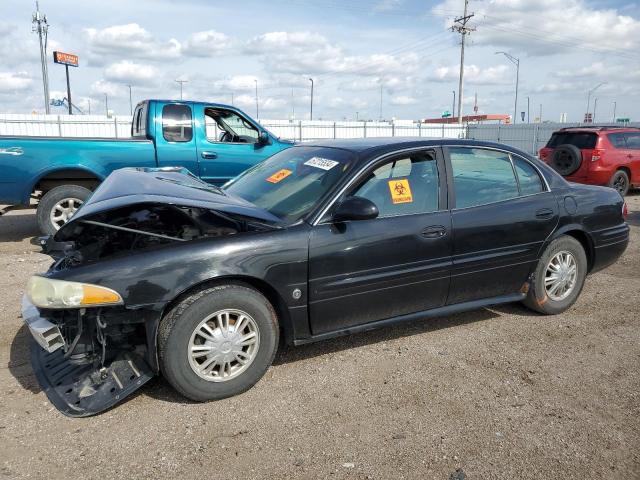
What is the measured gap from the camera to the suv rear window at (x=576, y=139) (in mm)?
11148

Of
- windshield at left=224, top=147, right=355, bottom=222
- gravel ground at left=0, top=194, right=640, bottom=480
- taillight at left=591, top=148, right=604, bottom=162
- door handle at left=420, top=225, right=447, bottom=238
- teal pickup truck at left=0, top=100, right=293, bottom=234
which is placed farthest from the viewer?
taillight at left=591, top=148, right=604, bottom=162

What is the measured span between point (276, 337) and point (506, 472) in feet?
4.89

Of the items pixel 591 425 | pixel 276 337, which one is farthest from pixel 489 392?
pixel 276 337

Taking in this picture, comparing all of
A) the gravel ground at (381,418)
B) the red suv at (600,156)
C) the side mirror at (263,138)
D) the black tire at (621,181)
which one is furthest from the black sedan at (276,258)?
the black tire at (621,181)

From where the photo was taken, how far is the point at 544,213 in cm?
421

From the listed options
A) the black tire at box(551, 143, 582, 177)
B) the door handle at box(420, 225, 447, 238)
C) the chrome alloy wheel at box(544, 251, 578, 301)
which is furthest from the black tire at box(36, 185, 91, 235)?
the black tire at box(551, 143, 582, 177)

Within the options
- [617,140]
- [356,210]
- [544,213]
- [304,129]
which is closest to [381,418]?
[356,210]

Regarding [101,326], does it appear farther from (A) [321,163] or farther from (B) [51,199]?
(B) [51,199]

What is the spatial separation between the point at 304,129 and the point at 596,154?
1697 centimetres

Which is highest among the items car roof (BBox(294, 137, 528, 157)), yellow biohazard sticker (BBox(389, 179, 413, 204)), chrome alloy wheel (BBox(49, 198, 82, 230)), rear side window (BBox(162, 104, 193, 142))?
rear side window (BBox(162, 104, 193, 142))

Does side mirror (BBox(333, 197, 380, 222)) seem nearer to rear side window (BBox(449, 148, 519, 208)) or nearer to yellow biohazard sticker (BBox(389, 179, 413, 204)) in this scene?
yellow biohazard sticker (BBox(389, 179, 413, 204))

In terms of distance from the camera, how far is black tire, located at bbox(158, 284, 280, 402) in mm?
2918

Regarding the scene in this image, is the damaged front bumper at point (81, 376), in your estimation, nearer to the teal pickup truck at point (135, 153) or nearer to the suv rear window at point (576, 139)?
the teal pickup truck at point (135, 153)

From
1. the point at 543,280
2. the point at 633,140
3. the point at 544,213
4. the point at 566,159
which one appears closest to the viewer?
the point at 544,213
